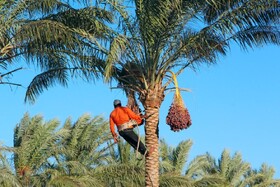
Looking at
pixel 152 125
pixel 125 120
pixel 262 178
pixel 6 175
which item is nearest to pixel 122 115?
pixel 125 120

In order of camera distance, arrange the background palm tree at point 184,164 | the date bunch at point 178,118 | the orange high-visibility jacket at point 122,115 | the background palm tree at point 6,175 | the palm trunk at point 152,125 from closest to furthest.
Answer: the date bunch at point 178,118 < the orange high-visibility jacket at point 122,115 < the palm trunk at point 152,125 < the background palm tree at point 6,175 < the background palm tree at point 184,164

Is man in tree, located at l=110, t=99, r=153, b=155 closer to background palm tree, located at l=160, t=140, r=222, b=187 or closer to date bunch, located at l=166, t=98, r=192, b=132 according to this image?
date bunch, located at l=166, t=98, r=192, b=132

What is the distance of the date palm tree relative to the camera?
46.6ft

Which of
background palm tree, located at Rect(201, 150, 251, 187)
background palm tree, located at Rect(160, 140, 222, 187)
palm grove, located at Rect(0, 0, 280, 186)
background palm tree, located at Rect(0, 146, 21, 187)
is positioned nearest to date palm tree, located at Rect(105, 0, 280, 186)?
palm grove, located at Rect(0, 0, 280, 186)

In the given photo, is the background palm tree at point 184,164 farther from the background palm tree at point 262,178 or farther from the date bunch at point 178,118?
the date bunch at point 178,118

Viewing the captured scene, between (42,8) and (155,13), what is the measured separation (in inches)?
107

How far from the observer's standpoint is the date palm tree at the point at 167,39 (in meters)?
14.2

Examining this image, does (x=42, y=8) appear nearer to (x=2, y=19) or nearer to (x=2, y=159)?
(x=2, y=19)

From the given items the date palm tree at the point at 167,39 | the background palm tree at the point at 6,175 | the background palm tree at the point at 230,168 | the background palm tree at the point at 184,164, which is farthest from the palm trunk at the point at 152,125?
the background palm tree at the point at 230,168

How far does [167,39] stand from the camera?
1434cm

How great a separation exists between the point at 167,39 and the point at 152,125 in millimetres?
1920

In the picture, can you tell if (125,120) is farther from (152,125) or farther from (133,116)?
(152,125)

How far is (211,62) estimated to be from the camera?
15.0 meters

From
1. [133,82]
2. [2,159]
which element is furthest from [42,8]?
[2,159]
